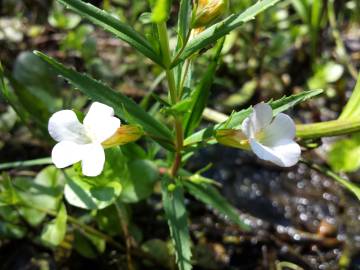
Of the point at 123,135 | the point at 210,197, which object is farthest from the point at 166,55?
the point at 210,197

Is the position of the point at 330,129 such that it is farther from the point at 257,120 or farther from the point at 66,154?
the point at 66,154

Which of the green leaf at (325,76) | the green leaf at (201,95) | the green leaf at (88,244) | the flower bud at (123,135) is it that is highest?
the green leaf at (325,76)

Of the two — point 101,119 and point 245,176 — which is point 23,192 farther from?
point 245,176

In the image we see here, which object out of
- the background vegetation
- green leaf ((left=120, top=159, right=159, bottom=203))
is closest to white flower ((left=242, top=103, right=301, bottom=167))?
the background vegetation

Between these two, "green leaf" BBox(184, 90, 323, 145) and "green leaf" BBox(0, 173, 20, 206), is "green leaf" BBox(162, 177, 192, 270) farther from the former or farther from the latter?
"green leaf" BBox(0, 173, 20, 206)

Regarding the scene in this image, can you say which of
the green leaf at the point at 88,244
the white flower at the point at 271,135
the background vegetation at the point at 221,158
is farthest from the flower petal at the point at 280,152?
the green leaf at the point at 88,244

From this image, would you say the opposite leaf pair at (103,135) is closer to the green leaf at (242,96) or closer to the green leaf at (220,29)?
the green leaf at (220,29)
